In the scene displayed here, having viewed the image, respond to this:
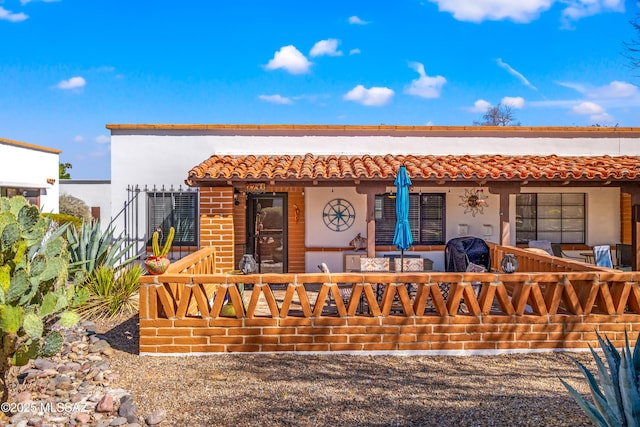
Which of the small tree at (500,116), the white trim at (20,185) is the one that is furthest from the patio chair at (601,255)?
the small tree at (500,116)

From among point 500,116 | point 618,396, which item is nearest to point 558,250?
point 618,396

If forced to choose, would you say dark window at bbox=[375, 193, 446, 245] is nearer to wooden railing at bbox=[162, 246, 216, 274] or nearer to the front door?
the front door

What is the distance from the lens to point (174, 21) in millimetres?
16266

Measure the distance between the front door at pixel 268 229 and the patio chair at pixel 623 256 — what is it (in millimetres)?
8150

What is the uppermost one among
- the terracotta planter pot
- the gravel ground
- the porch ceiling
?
the porch ceiling

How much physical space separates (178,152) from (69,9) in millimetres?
9450

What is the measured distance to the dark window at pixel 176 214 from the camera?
436 inches

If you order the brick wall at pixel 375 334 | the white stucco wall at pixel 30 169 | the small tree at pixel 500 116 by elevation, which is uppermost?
the small tree at pixel 500 116

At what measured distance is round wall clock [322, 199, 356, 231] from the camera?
449 inches

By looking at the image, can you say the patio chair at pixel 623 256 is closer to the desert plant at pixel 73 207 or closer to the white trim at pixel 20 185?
the white trim at pixel 20 185

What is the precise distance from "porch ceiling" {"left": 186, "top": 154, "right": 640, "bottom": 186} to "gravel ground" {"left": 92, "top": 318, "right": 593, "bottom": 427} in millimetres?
4024

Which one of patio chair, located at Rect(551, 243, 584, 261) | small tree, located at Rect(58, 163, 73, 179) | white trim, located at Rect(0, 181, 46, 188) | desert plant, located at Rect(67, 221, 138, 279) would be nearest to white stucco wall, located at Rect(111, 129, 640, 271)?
patio chair, located at Rect(551, 243, 584, 261)

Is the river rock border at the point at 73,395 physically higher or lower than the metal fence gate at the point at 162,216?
lower

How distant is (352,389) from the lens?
4.64 metres
